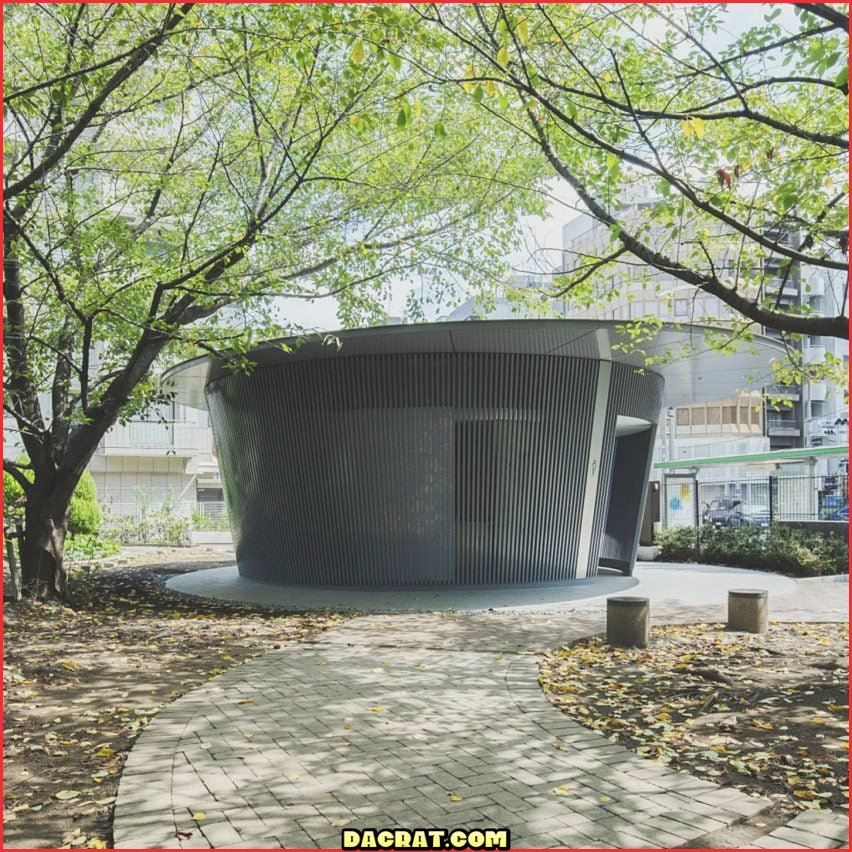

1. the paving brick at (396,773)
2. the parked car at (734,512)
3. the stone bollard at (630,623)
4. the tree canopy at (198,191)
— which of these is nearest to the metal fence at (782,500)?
the parked car at (734,512)

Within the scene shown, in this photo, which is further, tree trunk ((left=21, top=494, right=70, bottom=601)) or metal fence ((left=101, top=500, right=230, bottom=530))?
metal fence ((left=101, top=500, right=230, bottom=530))

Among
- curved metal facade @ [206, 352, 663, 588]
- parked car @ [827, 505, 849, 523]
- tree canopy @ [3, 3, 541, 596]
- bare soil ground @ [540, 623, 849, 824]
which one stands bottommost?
bare soil ground @ [540, 623, 849, 824]

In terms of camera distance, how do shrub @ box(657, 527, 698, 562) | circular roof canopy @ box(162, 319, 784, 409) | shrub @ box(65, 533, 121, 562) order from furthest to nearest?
shrub @ box(657, 527, 698, 562) < shrub @ box(65, 533, 121, 562) < circular roof canopy @ box(162, 319, 784, 409)

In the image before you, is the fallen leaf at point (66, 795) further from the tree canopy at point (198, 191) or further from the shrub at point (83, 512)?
the shrub at point (83, 512)

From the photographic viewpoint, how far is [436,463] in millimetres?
13617

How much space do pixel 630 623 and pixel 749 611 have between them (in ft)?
6.60

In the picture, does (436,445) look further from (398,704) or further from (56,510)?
(398,704)

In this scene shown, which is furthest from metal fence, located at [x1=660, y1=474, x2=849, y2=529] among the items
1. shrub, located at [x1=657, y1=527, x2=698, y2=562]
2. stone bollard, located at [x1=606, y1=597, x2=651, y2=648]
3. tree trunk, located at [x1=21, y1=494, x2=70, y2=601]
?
tree trunk, located at [x1=21, y1=494, x2=70, y2=601]

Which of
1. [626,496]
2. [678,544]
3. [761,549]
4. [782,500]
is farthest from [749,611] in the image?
[782,500]

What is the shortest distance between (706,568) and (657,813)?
50.7 feet

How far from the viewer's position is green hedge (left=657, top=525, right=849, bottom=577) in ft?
57.4

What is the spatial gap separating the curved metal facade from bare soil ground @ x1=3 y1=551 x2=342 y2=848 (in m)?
2.57

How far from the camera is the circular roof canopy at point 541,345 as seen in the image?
38.0 ft

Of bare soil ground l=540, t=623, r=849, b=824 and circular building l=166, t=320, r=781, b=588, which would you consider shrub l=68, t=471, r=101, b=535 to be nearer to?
circular building l=166, t=320, r=781, b=588
